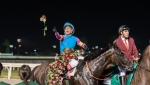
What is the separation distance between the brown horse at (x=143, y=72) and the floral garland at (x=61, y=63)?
1482 mm

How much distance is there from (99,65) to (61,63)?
3.55 feet

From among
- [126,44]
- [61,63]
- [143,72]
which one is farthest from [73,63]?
[143,72]

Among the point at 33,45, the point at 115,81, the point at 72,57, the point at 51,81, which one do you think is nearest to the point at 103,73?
the point at 115,81

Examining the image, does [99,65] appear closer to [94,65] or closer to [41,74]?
[94,65]

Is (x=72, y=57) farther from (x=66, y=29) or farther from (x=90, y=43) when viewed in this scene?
(x=90, y=43)

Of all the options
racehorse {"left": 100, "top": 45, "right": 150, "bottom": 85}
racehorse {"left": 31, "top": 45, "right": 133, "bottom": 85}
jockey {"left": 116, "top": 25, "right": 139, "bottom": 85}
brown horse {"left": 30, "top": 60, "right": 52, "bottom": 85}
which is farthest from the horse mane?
brown horse {"left": 30, "top": 60, "right": 52, "bottom": 85}

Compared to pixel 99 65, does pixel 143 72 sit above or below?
below

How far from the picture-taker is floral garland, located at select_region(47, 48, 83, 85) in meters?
7.39

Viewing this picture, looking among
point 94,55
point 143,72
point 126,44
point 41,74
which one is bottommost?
point 41,74

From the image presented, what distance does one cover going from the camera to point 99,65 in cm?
691

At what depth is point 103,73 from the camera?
725 cm

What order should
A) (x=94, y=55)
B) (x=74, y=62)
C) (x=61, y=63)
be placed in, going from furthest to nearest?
(x=61, y=63)
(x=74, y=62)
(x=94, y=55)

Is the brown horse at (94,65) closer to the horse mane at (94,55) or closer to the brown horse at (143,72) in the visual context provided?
the horse mane at (94,55)

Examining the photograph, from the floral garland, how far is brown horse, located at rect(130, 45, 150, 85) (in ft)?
4.86
